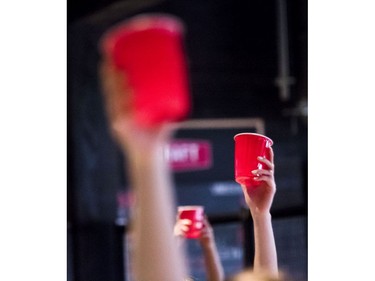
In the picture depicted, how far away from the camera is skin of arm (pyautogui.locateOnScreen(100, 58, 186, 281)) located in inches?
22.2

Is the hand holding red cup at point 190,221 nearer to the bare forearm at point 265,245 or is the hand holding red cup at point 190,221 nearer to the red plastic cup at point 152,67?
the bare forearm at point 265,245

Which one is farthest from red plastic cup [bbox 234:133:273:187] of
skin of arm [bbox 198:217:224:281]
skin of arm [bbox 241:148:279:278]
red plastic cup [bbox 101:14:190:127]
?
red plastic cup [bbox 101:14:190:127]

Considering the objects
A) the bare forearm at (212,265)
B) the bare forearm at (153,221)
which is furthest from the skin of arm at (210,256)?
the bare forearm at (153,221)

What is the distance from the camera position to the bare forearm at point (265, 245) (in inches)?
37.9

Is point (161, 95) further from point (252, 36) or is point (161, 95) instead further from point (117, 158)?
point (252, 36)

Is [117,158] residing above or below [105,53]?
below

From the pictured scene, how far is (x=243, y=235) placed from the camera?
3.63 ft

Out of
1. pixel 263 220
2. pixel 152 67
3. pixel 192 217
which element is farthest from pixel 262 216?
pixel 152 67

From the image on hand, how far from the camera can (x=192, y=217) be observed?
1.03 m

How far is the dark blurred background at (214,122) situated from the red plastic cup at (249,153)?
0.06 m

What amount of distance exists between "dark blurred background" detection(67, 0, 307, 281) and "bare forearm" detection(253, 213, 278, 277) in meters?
0.08
